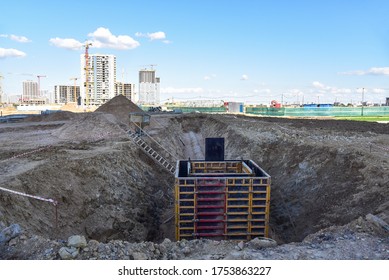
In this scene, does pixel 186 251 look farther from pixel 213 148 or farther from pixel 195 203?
pixel 213 148

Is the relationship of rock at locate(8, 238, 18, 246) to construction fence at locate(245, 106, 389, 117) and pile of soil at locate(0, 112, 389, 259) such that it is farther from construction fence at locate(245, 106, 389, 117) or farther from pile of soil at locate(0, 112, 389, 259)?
construction fence at locate(245, 106, 389, 117)

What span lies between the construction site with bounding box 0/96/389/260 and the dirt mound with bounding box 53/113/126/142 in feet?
12.4

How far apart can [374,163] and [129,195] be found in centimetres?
1112

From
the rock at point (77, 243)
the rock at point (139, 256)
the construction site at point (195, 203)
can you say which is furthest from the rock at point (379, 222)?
the rock at point (77, 243)

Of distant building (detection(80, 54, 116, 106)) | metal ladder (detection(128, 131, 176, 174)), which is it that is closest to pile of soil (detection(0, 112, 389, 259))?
metal ladder (detection(128, 131, 176, 174))

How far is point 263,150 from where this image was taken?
22609 mm

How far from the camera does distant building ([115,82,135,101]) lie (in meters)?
164

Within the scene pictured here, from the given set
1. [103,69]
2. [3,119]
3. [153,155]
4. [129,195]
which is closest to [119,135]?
[153,155]

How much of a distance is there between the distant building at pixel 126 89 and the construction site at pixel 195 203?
14679 centimetres

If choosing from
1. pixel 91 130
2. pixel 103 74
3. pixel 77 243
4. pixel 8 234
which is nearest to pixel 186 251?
pixel 77 243

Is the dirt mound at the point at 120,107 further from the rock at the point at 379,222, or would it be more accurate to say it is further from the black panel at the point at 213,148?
the rock at the point at 379,222

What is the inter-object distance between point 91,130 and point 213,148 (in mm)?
13151

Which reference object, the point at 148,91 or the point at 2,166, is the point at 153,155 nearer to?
the point at 2,166

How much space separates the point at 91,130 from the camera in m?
27.0
